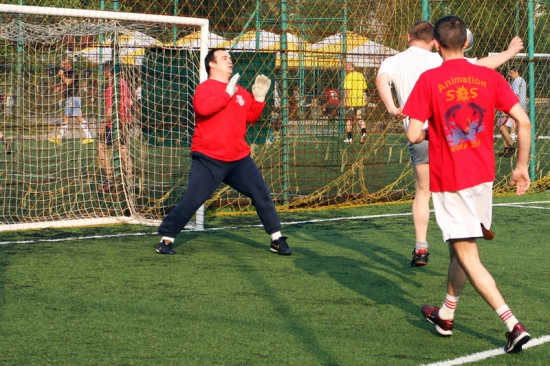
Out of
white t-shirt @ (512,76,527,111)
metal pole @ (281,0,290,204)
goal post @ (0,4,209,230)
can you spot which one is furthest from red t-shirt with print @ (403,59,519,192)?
white t-shirt @ (512,76,527,111)

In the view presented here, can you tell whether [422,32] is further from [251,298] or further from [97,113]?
[97,113]

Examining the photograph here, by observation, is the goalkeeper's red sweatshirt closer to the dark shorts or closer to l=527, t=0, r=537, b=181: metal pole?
the dark shorts

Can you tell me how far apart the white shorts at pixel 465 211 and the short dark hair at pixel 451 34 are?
79 centimetres

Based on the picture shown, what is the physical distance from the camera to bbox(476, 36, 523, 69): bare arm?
21.0ft

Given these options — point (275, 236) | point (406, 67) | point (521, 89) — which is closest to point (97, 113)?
point (275, 236)

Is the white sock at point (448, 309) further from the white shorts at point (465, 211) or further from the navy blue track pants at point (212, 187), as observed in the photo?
the navy blue track pants at point (212, 187)

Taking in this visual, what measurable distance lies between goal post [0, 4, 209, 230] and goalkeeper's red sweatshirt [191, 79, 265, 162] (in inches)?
86.6

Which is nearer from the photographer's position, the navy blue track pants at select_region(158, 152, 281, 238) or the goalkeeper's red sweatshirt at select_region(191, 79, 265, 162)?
the goalkeeper's red sweatshirt at select_region(191, 79, 265, 162)

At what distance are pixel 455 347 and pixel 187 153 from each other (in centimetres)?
660

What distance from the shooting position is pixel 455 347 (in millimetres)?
5359

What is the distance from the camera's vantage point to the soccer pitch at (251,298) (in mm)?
5223

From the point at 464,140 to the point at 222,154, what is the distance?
11.7 ft

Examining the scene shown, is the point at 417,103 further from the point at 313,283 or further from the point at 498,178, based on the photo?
the point at 498,178

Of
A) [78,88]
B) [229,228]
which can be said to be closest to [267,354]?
[229,228]
